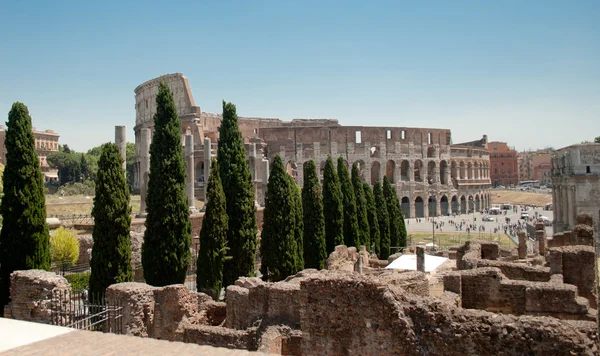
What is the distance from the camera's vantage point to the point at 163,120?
15.7 m

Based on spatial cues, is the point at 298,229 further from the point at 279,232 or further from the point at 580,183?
the point at 580,183

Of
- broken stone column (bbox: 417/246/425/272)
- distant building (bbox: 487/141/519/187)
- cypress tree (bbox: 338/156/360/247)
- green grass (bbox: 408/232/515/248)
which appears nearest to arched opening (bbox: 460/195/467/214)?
green grass (bbox: 408/232/515/248)

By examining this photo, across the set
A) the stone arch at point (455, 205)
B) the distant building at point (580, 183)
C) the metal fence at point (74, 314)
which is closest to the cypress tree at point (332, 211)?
the metal fence at point (74, 314)

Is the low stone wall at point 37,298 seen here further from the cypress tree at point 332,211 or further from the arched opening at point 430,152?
the arched opening at point 430,152

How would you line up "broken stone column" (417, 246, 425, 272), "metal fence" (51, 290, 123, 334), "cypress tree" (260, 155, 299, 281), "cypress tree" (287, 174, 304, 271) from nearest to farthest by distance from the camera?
"metal fence" (51, 290, 123, 334) → "broken stone column" (417, 246, 425, 272) → "cypress tree" (260, 155, 299, 281) → "cypress tree" (287, 174, 304, 271)

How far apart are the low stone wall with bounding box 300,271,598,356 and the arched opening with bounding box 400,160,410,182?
2415 inches

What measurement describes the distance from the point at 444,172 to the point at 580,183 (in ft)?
111

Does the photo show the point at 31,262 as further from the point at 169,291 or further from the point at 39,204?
the point at 169,291

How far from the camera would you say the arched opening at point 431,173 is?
67.9m

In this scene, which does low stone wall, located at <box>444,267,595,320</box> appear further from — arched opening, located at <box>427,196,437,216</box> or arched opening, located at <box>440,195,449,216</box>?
arched opening, located at <box>440,195,449,216</box>

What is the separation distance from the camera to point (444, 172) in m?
69.9

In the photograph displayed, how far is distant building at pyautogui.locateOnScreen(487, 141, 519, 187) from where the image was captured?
118 m

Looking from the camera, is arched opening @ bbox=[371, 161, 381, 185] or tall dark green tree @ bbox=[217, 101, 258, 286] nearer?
tall dark green tree @ bbox=[217, 101, 258, 286]

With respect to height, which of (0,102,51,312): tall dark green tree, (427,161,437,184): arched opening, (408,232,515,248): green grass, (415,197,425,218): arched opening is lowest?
(408,232,515,248): green grass
